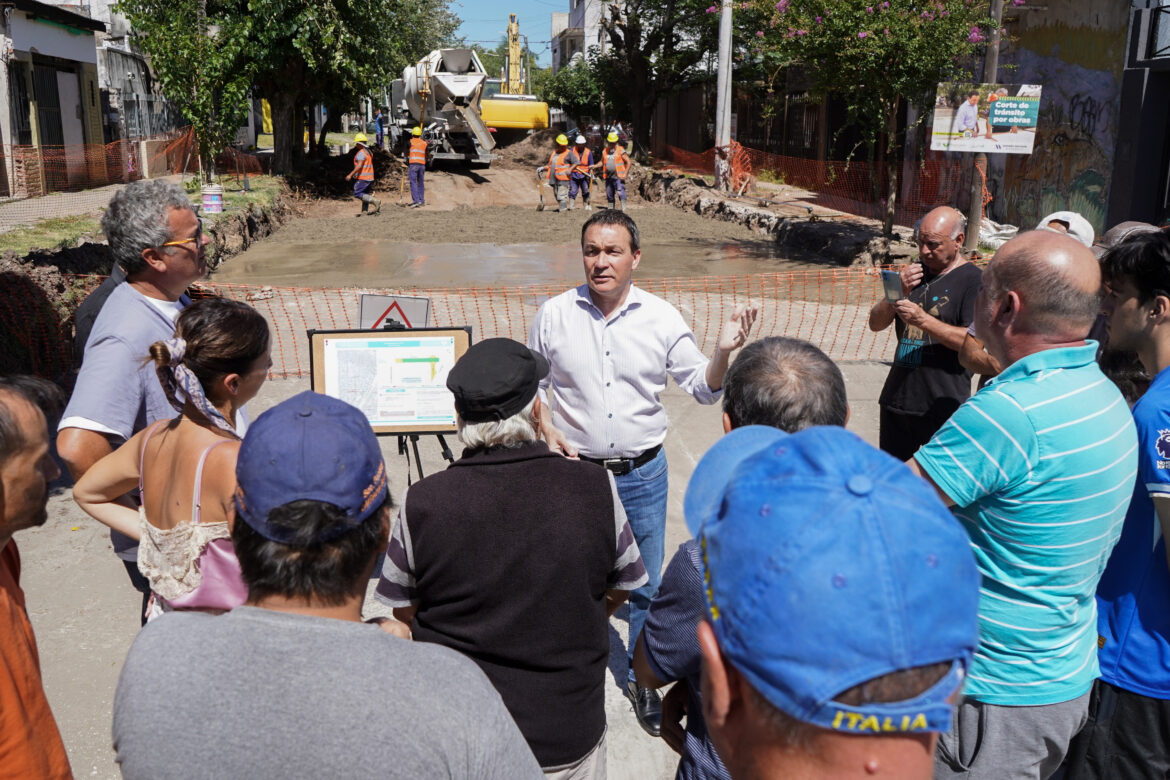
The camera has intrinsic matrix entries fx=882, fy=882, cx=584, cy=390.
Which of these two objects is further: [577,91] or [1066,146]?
[577,91]

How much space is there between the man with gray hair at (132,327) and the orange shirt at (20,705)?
771mm

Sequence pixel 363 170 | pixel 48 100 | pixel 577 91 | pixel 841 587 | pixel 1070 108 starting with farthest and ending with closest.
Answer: pixel 577 91 → pixel 48 100 → pixel 363 170 → pixel 1070 108 → pixel 841 587

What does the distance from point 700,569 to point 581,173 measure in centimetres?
2003

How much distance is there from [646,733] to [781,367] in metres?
2.10

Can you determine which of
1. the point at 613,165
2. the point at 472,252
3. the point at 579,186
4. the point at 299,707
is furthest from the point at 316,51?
the point at 299,707

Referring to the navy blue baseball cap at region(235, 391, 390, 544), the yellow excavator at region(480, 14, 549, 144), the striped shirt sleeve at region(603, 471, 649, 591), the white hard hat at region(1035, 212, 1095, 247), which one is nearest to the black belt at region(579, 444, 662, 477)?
the striped shirt sleeve at region(603, 471, 649, 591)

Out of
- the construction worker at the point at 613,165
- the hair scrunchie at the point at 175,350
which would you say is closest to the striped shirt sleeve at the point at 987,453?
the hair scrunchie at the point at 175,350

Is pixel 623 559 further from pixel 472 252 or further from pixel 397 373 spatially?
pixel 472 252

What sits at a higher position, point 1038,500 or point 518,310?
point 1038,500

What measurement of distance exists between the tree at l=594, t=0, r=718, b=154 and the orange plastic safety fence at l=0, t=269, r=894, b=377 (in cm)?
1890

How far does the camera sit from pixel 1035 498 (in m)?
2.03

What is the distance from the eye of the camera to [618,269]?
3.68m

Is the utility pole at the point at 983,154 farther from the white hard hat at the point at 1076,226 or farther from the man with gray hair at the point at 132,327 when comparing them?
the man with gray hair at the point at 132,327

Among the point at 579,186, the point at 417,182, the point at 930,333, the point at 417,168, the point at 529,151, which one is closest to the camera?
the point at 930,333
